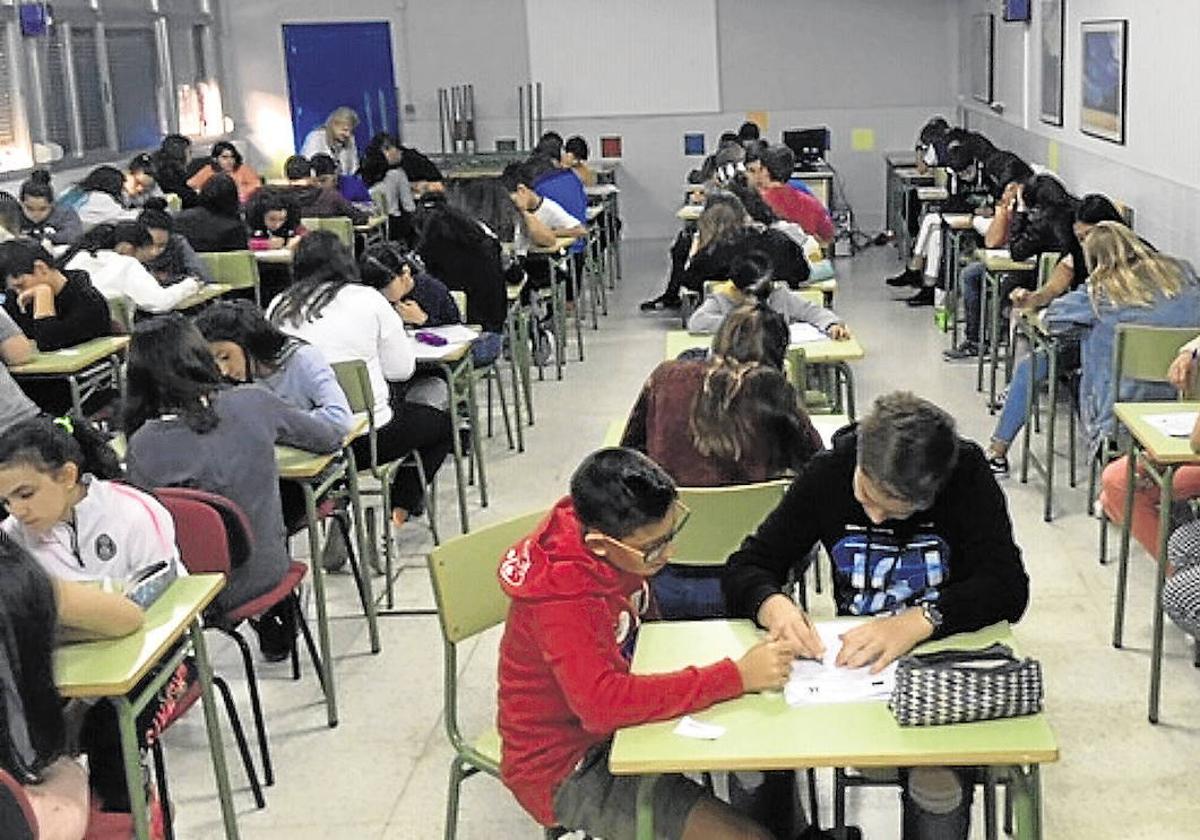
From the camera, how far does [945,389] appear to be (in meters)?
7.72

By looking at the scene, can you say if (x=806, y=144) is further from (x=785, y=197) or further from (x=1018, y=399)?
(x=1018, y=399)

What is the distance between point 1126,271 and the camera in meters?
5.38

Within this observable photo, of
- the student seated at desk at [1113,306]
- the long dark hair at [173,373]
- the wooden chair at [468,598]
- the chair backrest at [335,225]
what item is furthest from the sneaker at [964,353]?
the wooden chair at [468,598]

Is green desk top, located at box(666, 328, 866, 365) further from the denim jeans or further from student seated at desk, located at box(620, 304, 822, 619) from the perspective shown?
student seated at desk, located at box(620, 304, 822, 619)

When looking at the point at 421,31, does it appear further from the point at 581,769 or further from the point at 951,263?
the point at 581,769

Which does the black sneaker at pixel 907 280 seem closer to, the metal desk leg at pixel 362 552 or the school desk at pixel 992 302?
the school desk at pixel 992 302

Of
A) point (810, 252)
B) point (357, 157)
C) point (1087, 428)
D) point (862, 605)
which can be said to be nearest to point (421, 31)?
point (357, 157)

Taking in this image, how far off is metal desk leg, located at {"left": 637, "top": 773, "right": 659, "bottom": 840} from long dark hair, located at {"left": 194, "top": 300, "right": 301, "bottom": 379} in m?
2.48

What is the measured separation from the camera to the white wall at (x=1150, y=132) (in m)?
6.56

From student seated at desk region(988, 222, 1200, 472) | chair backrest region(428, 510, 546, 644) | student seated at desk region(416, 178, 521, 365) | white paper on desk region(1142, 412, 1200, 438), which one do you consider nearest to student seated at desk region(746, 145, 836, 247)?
student seated at desk region(416, 178, 521, 365)

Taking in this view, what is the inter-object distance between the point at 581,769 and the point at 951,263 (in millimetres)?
7200

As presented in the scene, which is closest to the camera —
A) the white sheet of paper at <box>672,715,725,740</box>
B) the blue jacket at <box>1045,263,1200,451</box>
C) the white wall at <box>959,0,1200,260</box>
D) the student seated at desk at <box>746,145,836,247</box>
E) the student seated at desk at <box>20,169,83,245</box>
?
the white sheet of paper at <box>672,715,725,740</box>

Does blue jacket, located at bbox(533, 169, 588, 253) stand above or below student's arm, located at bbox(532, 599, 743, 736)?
above

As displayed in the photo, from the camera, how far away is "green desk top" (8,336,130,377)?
589 centimetres
